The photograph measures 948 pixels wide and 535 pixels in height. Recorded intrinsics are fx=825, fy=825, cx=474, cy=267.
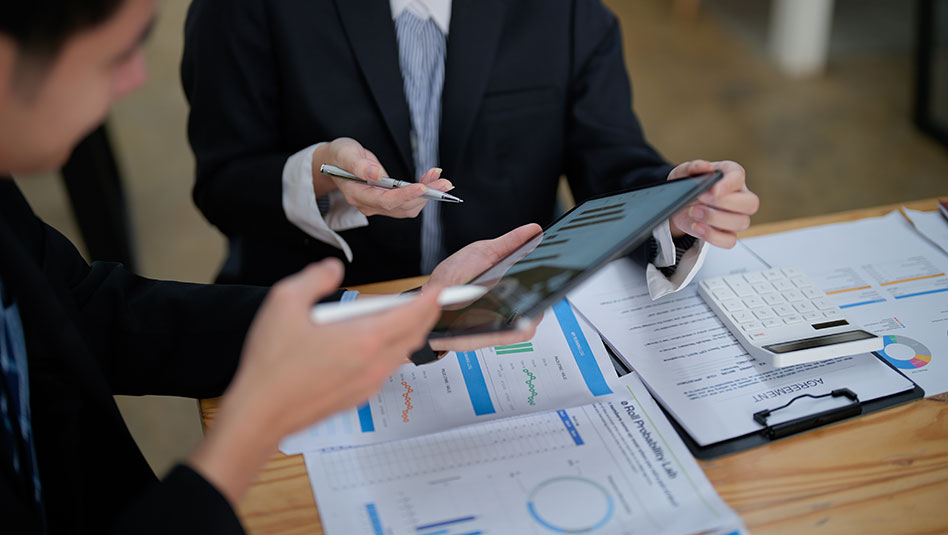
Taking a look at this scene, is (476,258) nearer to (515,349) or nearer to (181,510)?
(515,349)

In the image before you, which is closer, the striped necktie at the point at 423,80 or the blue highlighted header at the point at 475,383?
the blue highlighted header at the point at 475,383

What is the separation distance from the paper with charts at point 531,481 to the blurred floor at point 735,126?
132 centimetres

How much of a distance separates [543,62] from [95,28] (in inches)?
33.3

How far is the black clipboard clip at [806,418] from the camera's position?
2.83 feet

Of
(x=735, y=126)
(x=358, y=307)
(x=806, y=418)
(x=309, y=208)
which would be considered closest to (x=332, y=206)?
(x=309, y=208)

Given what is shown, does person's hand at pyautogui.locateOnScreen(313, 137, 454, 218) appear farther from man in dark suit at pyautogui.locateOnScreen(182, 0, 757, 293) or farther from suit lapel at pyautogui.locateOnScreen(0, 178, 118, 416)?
suit lapel at pyautogui.locateOnScreen(0, 178, 118, 416)

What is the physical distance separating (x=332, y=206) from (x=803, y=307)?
711 millimetres

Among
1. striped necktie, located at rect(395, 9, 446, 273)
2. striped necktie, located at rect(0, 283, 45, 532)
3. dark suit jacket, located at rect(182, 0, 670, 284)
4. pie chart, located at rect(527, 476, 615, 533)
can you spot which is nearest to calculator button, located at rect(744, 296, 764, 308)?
dark suit jacket, located at rect(182, 0, 670, 284)

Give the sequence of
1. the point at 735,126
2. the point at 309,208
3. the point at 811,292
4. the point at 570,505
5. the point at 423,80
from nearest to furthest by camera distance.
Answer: the point at 570,505 → the point at 811,292 → the point at 309,208 → the point at 423,80 → the point at 735,126

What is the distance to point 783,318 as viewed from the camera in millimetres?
1000

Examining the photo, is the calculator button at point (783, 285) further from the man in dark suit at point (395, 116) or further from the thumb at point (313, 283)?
the thumb at point (313, 283)

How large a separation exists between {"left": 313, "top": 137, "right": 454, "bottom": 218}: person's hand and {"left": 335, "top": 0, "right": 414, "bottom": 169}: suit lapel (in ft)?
0.51

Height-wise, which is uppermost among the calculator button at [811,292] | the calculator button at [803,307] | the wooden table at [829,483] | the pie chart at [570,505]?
the calculator button at [811,292]

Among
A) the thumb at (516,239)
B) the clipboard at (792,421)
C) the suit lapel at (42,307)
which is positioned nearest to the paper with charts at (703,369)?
the clipboard at (792,421)
